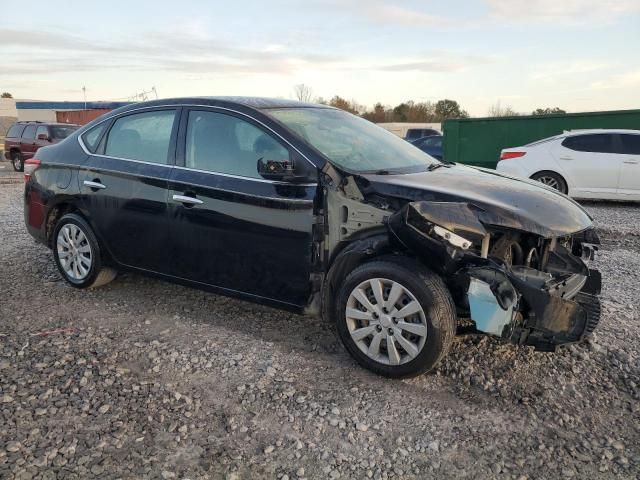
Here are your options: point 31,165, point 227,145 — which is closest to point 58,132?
point 31,165

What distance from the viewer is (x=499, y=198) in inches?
130

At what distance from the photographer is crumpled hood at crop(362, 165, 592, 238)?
3148mm

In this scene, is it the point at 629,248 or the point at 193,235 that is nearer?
the point at 193,235

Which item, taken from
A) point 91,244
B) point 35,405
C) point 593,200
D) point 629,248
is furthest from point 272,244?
point 593,200

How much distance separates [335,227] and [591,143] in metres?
8.36

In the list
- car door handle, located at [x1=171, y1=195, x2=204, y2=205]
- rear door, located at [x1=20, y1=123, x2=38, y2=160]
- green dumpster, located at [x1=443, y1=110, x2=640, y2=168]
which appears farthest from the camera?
rear door, located at [x1=20, y1=123, x2=38, y2=160]

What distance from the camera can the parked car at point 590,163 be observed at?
384 inches

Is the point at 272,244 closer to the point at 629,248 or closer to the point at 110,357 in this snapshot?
the point at 110,357

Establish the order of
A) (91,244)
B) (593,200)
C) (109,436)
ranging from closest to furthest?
1. (109,436)
2. (91,244)
3. (593,200)

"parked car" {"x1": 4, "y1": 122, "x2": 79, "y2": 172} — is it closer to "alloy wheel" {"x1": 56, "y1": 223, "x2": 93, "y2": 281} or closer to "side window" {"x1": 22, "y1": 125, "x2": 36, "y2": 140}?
"side window" {"x1": 22, "y1": 125, "x2": 36, "y2": 140}

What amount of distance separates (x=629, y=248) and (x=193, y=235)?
5.43 m

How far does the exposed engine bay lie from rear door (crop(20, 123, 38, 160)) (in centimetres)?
1684

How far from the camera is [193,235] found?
4016mm

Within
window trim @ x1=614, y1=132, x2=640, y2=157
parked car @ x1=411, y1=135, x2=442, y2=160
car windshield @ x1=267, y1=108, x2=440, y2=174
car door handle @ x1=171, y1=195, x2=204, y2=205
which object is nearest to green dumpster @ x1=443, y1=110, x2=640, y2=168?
window trim @ x1=614, y1=132, x2=640, y2=157
